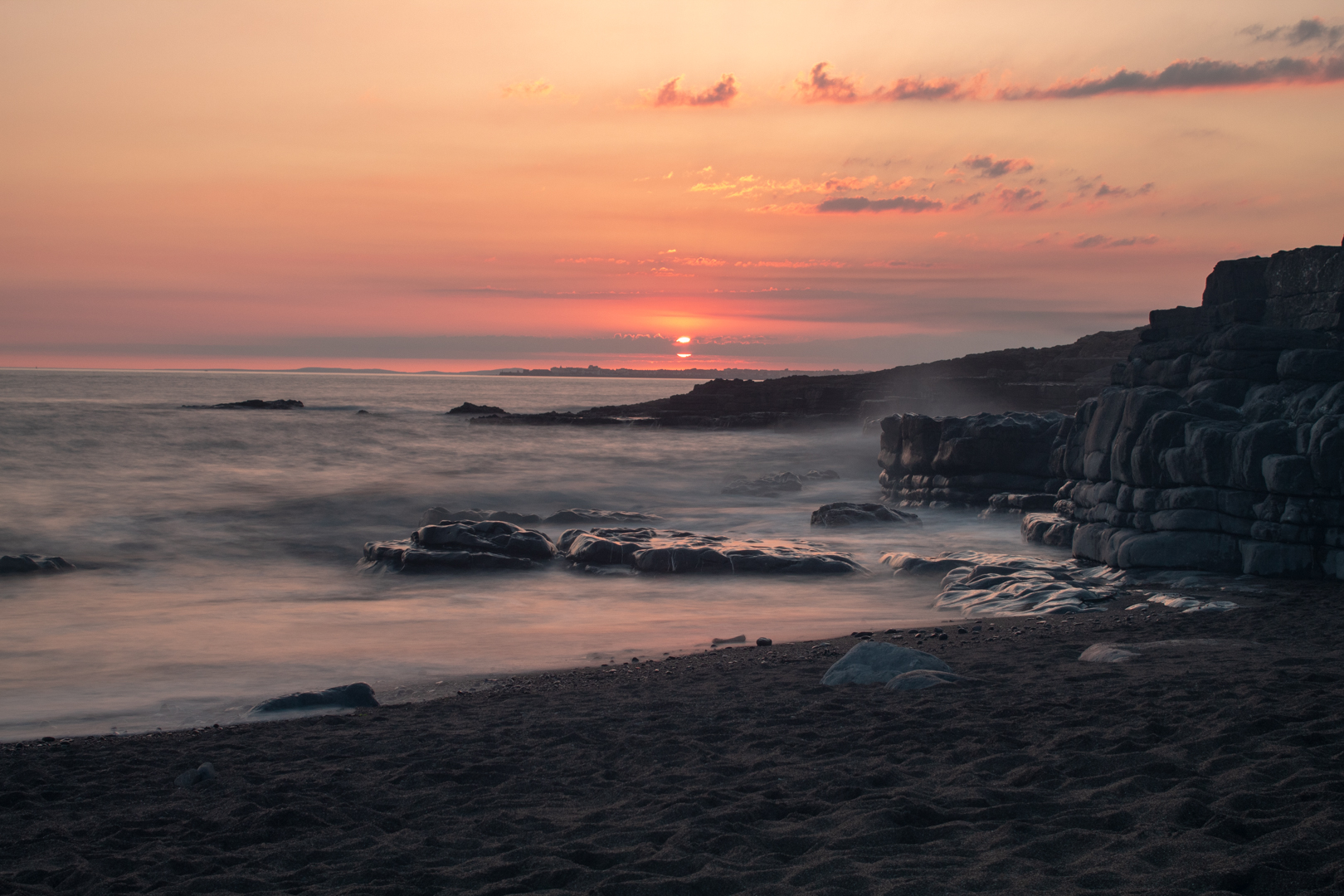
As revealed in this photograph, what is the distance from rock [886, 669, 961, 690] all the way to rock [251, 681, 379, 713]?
3802mm

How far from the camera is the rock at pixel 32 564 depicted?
43.6 feet

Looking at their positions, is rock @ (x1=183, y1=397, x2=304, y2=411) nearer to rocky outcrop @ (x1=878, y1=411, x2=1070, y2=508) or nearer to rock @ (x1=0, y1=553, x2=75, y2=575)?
rock @ (x1=0, y1=553, x2=75, y2=575)

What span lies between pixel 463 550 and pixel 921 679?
9.01 metres

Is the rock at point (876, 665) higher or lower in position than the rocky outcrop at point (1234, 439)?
lower

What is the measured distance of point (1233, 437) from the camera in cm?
1072

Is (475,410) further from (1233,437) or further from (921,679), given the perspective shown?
(921,679)

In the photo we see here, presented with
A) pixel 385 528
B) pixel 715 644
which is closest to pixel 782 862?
pixel 715 644

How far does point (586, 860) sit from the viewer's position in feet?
12.5

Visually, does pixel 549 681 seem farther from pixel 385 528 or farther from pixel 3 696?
pixel 385 528

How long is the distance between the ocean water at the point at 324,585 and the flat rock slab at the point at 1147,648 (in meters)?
2.96

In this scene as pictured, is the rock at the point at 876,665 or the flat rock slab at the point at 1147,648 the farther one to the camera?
the flat rock slab at the point at 1147,648

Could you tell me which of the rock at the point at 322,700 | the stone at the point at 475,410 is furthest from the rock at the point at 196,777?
the stone at the point at 475,410

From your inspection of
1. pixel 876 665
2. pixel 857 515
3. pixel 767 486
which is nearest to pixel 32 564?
pixel 876 665

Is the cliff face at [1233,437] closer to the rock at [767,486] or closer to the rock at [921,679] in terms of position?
the rock at [921,679]
